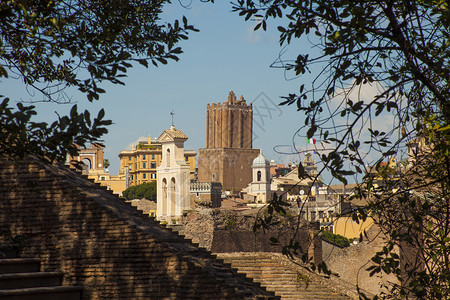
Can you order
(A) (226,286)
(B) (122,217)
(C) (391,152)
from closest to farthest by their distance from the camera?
(C) (391,152)
(A) (226,286)
(B) (122,217)

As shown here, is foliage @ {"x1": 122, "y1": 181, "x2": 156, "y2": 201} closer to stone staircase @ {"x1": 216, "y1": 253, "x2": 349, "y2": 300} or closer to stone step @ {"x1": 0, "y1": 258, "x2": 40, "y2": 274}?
stone staircase @ {"x1": 216, "y1": 253, "x2": 349, "y2": 300}

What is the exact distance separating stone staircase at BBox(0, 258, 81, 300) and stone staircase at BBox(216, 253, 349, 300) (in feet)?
22.4

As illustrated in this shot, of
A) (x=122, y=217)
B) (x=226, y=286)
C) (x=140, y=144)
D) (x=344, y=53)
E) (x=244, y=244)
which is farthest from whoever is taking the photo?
(x=140, y=144)

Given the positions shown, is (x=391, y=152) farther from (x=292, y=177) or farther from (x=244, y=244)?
(x=292, y=177)

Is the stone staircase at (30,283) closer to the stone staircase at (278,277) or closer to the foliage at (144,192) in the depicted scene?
the stone staircase at (278,277)

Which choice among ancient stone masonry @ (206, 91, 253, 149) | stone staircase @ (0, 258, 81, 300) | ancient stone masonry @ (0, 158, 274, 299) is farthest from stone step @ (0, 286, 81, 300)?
ancient stone masonry @ (206, 91, 253, 149)

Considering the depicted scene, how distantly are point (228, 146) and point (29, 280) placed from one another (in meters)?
104

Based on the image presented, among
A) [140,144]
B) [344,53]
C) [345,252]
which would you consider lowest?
[345,252]

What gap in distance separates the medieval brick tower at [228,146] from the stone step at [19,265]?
305 ft

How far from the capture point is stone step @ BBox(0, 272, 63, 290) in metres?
8.68

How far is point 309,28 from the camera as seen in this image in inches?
192

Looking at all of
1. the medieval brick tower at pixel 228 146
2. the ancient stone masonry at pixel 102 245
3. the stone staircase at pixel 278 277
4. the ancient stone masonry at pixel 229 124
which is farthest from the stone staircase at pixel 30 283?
the ancient stone masonry at pixel 229 124

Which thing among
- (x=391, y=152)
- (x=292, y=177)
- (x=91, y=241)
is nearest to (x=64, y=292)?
(x=91, y=241)

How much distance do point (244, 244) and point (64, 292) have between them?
55.7 feet
